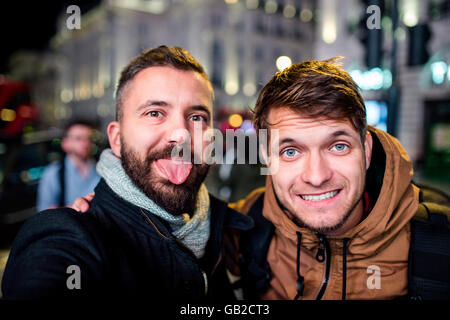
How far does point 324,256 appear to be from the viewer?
1.75 meters

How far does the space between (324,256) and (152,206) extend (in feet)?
3.38

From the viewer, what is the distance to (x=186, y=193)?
171 cm

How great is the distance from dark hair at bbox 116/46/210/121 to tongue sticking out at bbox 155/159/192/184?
42cm

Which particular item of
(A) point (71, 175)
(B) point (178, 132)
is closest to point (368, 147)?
(B) point (178, 132)

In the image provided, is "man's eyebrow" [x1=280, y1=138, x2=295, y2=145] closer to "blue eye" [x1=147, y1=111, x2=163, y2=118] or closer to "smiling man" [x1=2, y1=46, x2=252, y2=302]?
"smiling man" [x1=2, y1=46, x2=252, y2=302]

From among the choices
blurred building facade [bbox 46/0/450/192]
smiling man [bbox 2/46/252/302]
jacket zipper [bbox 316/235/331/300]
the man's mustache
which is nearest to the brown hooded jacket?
jacket zipper [bbox 316/235/331/300]

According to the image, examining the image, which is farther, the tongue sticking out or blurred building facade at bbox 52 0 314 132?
blurred building facade at bbox 52 0 314 132

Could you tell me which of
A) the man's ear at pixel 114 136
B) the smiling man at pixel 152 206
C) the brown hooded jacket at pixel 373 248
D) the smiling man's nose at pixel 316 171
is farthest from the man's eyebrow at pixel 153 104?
the brown hooded jacket at pixel 373 248

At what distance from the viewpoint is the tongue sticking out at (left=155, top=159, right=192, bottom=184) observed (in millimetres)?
1689

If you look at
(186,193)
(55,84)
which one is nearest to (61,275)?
(186,193)

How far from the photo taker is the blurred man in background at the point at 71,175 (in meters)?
3.76

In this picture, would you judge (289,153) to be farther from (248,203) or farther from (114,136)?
(114,136)

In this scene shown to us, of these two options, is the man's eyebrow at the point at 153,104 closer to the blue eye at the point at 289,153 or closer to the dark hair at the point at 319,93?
the dark hair at the point at 319,93

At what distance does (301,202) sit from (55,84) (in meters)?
60.8
